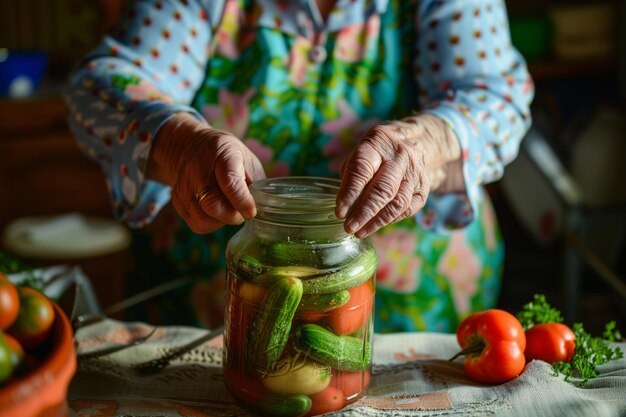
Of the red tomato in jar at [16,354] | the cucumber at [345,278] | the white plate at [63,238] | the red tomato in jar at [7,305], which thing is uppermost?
the red tomato in jar at [7,305]

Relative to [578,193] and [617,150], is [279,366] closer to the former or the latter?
[578,193]

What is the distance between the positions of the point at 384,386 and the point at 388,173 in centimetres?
23

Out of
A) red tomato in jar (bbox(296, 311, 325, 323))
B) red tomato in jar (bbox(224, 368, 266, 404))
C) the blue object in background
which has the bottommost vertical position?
the blue object in background

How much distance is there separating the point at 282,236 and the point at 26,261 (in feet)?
5.32

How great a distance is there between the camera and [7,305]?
1.86ft

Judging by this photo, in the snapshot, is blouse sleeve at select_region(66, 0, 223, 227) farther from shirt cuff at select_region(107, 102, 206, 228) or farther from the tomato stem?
the tomato stem

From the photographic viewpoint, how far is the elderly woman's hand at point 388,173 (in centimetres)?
75

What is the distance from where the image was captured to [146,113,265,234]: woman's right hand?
76cm

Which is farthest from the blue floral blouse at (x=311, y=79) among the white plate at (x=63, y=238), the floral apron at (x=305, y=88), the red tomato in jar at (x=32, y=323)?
the white plate at (x=63, y=238)

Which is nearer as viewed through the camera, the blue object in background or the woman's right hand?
the woman's right hand

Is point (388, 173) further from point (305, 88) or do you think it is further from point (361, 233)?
point (305, 88)

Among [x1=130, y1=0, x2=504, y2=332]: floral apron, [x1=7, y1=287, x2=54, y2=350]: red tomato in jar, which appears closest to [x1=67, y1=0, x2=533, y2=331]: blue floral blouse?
[x1=130, y1=0, x2=504, y2=332]: floral apron

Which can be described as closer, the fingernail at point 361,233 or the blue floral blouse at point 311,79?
the fingernail at point 361,233

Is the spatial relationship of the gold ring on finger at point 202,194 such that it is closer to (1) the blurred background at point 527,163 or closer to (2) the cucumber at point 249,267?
(2) the cucumber at point 249,267
